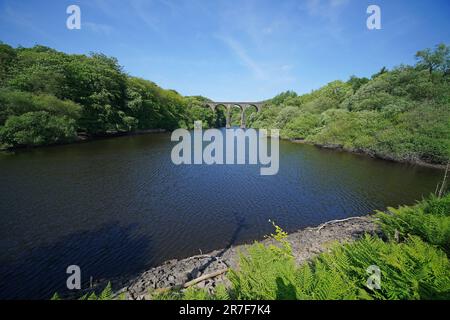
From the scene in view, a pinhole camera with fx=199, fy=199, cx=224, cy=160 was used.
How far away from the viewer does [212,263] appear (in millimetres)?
7219

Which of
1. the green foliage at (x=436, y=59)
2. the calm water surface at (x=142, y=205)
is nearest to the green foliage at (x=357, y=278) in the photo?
the calm water surface at (x=142, y=205)

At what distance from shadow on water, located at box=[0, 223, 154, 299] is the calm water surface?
0.03 metres

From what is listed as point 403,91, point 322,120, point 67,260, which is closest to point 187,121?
point 322,120

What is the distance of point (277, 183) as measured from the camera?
58.6 ft

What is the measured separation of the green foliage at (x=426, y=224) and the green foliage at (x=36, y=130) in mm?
35288

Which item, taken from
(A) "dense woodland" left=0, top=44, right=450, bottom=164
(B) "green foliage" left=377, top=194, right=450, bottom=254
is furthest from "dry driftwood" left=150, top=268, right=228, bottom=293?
(A) "dense woodland" left=0, top=44, right=450, bottom=164

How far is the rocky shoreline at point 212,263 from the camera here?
6059mm

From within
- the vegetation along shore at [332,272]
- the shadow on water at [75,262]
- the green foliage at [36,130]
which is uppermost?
the green foliage at [36,130]

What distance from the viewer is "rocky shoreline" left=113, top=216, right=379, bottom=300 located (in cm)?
606

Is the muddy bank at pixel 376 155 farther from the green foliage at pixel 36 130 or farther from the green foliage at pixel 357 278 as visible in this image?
the green foliage at pixel 36 130

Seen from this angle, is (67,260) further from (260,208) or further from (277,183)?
(277,183)

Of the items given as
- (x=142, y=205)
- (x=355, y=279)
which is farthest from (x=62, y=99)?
(x=355, y=279)

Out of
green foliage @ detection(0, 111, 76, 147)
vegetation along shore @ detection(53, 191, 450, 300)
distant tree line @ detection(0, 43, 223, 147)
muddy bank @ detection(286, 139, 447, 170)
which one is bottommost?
vegetation along shore @ detection(53, 191, 450, 300)

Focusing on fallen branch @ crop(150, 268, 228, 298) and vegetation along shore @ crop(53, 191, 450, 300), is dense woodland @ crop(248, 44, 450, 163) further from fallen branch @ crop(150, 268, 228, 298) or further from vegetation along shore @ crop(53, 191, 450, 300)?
fallen branch @ crop(150, 268, 228, 298)
